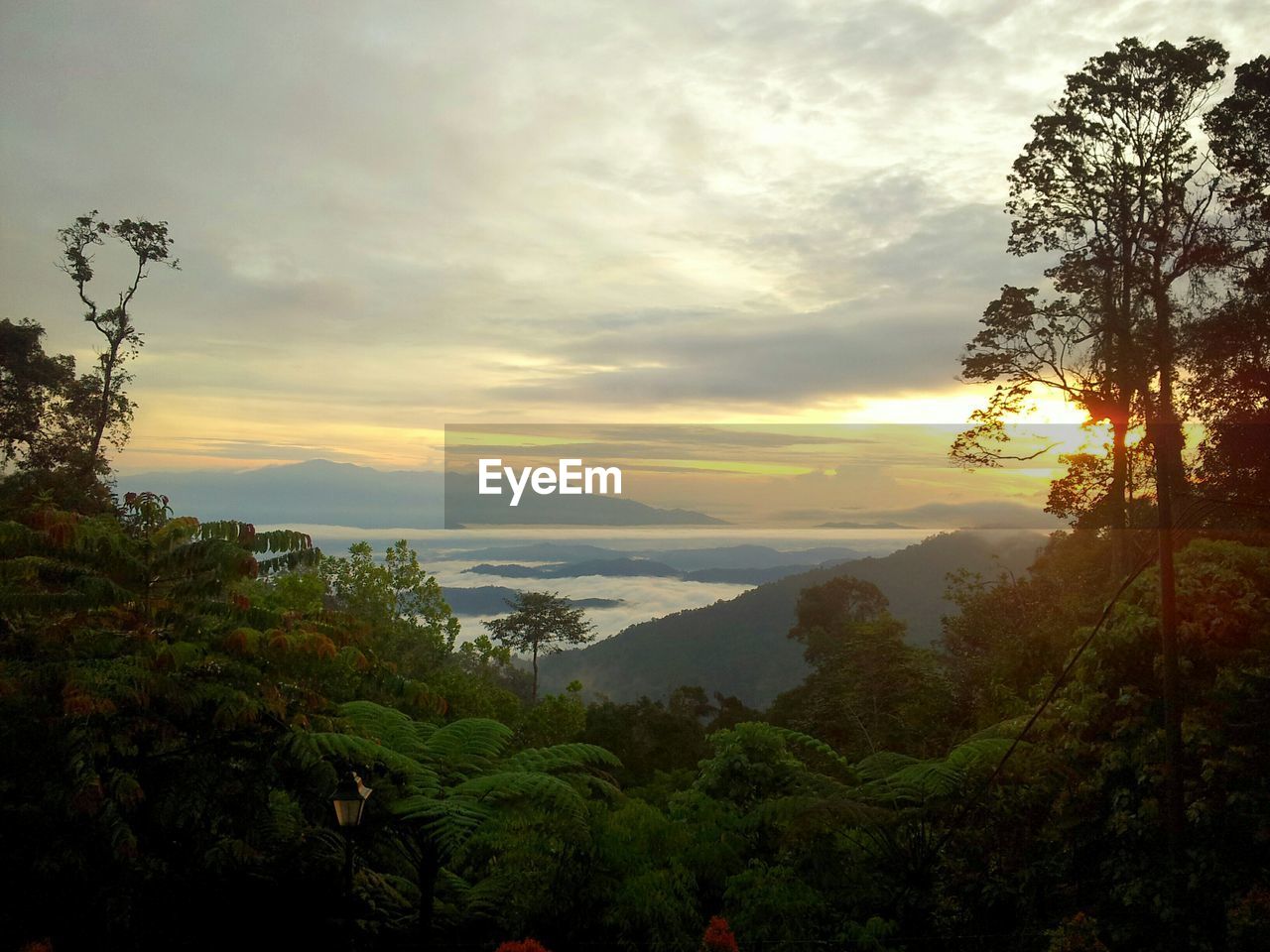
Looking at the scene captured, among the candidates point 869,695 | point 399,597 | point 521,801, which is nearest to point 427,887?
point 521,801

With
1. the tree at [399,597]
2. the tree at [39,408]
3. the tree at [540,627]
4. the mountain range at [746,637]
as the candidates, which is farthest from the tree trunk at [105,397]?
the mountain range at [746,637]

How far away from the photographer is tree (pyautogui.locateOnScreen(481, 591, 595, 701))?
50.6m

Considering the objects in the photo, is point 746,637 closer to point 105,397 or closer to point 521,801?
point 105,397

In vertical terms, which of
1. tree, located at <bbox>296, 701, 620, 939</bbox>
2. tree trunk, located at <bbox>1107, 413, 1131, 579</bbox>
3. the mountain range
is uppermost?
tree trunk, located at <bbox>1107, 413, 1131, 579</bbox>

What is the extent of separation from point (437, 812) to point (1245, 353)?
17.2m

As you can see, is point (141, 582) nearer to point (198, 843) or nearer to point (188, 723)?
point (188, 723)

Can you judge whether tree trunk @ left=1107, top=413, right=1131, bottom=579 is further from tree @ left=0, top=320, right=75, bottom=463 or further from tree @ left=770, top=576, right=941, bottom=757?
tree @ left=0, top=320, right=75, bottom=463

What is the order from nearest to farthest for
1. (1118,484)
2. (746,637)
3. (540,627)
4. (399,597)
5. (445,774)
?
(445,774) < (1118,484) < (399,597) < (540,627) < (746,637)

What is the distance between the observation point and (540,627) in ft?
166

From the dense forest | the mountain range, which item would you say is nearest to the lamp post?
the dense forest

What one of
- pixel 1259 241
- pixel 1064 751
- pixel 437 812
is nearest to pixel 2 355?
pixel 437 812

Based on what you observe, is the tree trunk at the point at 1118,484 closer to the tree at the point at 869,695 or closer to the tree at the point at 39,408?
the tree at the point at 869,695

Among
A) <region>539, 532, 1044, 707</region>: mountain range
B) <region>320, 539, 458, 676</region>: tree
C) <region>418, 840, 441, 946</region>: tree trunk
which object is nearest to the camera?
<region>418, 840, 441, 946</region>: tree trunk

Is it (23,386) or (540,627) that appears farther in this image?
(540,627)
